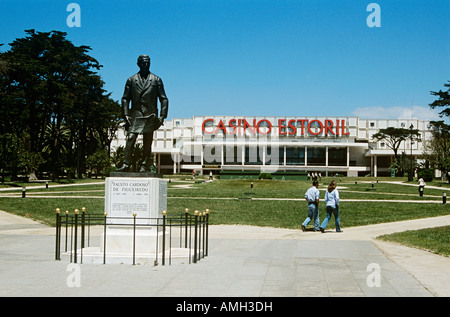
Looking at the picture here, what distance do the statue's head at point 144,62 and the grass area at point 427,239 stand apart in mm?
8917

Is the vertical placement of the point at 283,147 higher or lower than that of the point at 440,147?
higher

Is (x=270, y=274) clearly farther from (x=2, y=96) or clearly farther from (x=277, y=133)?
(x=277, y=133)

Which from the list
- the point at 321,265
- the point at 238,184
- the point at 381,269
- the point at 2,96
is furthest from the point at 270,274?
the point at 2,96

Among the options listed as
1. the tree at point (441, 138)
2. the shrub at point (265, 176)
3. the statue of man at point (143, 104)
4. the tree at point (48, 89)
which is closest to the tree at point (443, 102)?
the tree at point (441, 138)

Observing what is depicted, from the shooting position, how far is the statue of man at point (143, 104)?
13.0m

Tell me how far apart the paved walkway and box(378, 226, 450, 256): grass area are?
541 millimetres

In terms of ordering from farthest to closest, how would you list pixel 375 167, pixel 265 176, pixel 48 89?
pixel 375 167, pixel 265 176, pixel 48 89

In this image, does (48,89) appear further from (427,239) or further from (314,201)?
(427,239)

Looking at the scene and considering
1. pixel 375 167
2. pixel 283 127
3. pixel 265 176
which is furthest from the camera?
pixel 283 127

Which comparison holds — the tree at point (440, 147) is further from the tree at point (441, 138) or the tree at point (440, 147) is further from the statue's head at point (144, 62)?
the statue's head at point (144, 62)

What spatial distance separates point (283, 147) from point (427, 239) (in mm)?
99214

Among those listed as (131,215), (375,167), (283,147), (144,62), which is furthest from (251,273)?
(283,147)

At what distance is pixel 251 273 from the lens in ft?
33.3

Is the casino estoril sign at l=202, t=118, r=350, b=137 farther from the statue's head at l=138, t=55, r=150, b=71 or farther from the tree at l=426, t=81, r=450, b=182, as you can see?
the statue's head at l=138, t=55, r=150, b=71
